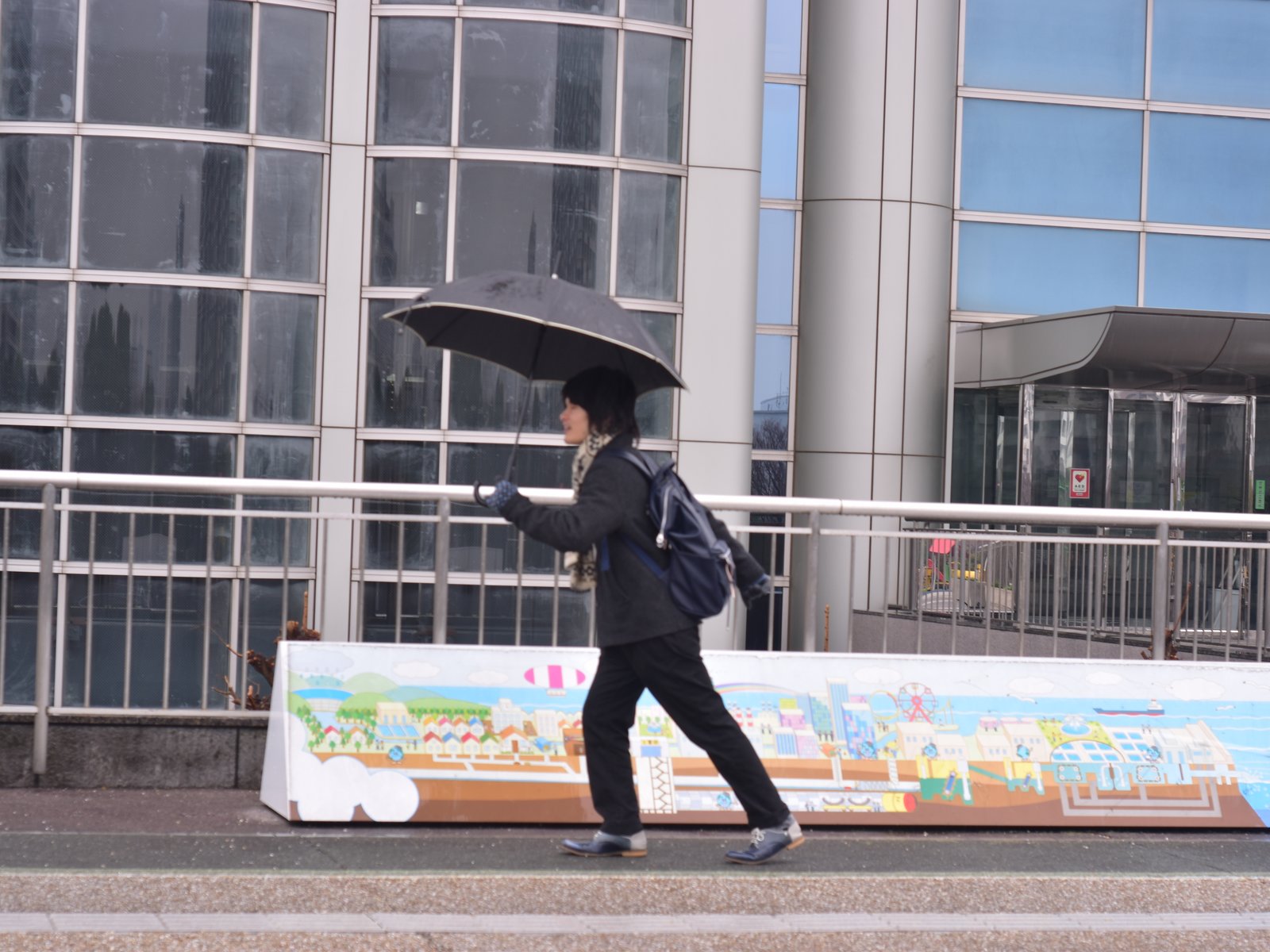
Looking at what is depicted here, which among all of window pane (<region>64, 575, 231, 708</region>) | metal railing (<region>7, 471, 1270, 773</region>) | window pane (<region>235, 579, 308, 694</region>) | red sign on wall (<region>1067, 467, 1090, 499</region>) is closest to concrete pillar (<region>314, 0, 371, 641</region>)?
window pane (<region>235, 579, 308, 694</region>)

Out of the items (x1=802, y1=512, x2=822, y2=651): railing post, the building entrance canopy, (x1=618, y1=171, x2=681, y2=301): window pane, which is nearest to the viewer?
(x1=802, y1=512, x2=822, y2=651): railing post

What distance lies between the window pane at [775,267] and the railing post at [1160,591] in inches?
378

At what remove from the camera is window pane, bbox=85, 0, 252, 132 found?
43.4 ft

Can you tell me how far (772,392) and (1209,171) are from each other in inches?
226

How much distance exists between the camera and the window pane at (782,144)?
55.9 ft

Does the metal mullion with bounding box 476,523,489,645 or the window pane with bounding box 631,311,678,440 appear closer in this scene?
the metal mullion with bounding box 476,523,489,645

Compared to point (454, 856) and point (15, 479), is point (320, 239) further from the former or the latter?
point (454, 856)

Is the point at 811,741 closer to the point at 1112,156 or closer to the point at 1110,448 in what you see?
the point at 1110,448

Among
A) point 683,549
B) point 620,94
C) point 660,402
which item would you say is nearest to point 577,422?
point 683,549

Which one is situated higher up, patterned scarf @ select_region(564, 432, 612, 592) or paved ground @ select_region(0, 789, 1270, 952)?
patterned scarf @ select_region(564, 432, 612, 592)

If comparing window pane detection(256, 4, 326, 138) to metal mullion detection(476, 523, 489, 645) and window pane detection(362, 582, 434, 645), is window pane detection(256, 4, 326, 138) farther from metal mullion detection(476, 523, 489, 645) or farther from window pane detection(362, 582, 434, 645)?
metal mullion detection(476, 523, 489, 645)

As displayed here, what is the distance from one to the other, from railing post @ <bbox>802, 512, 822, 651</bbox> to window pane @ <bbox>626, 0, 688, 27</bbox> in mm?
8219

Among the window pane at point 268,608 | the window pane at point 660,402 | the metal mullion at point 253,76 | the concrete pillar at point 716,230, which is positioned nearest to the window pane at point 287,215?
the metal mullion at point 253,76

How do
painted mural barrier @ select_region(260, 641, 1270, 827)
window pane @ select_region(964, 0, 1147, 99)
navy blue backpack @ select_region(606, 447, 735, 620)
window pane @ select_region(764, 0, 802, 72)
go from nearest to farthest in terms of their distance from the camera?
1. navy blue backpack @ select_region(606, 447, 735, 620)
2. painted mural barrier @ select_region(260, 641, 1270, 827)
3. window pane @ select_region(764, 0, 802, 72)
4. window pane @ select_region(964, 0, 1147, 99)
